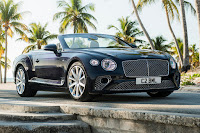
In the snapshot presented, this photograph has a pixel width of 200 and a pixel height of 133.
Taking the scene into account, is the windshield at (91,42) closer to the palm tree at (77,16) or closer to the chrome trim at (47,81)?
the chrome trim at (47,81)

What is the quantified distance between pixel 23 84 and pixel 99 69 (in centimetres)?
295

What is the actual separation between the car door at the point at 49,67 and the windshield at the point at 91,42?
0.47m

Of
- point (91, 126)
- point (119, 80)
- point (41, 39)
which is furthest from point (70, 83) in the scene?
point (41, 39)

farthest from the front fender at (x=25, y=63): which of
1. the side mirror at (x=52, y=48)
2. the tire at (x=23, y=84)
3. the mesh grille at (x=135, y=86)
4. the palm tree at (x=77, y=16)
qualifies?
the palm tree at (x=77, y=16)

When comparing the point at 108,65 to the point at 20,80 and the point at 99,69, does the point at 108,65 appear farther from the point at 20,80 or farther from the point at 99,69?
the point at 20,80

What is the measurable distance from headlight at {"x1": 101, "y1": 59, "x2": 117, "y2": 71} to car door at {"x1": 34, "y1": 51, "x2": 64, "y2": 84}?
1187 millimetres

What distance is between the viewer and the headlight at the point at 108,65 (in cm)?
589

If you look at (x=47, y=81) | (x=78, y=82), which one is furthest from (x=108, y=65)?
(x=47, y=81)

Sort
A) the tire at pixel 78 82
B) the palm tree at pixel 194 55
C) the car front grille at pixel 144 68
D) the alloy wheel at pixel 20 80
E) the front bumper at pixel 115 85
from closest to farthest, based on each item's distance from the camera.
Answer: the front bumper at pixel 115 85 < the car front grille at pixel 144 68 < the tire at pixel 78 82 < the alloy wheel at pixel 20 80 < the palm tree at pixel 194 55

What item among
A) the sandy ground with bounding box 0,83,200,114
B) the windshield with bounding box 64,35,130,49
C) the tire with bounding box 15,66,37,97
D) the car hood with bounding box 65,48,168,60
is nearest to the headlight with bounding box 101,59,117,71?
the car hood with bounding box 65,48,168,60

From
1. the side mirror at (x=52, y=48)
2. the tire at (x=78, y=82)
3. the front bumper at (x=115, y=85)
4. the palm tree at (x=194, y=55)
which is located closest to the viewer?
the front bumper at (x=115, y=85)

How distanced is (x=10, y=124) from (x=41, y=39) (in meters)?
50.0

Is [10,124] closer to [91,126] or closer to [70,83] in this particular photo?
[91,126]

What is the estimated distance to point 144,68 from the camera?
6.06 meters
